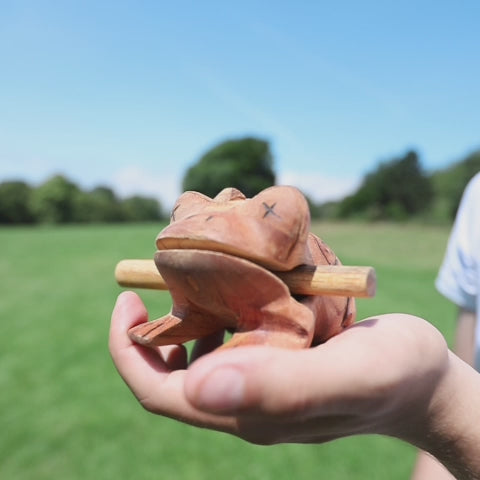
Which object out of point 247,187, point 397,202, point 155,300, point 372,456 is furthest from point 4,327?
point 397,202

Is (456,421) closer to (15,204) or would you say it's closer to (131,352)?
(131,352)

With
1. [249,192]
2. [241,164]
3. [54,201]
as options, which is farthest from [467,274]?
[54,201]

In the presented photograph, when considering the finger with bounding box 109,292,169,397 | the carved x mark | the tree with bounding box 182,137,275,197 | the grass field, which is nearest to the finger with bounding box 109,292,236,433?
the finger with bounding box 109,292,169,397

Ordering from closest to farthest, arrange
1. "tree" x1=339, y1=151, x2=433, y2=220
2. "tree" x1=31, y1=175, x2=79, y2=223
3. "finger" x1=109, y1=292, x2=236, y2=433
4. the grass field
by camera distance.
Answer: "finger" x1=109, y1=292, x2=236, y2=433
the grass field
"tree" x1=339, y1=151, x2=433, y2=220
"tree" x1=31, y1=175, x2=79, y2=223

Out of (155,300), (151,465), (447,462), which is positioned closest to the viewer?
(447,462)

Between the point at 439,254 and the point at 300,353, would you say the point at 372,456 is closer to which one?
the point at 300,353

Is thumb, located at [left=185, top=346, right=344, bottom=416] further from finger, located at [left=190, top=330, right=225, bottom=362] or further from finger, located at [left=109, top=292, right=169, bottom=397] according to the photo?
finger, located at [left=190, top=330, right=225, bottom=362]
